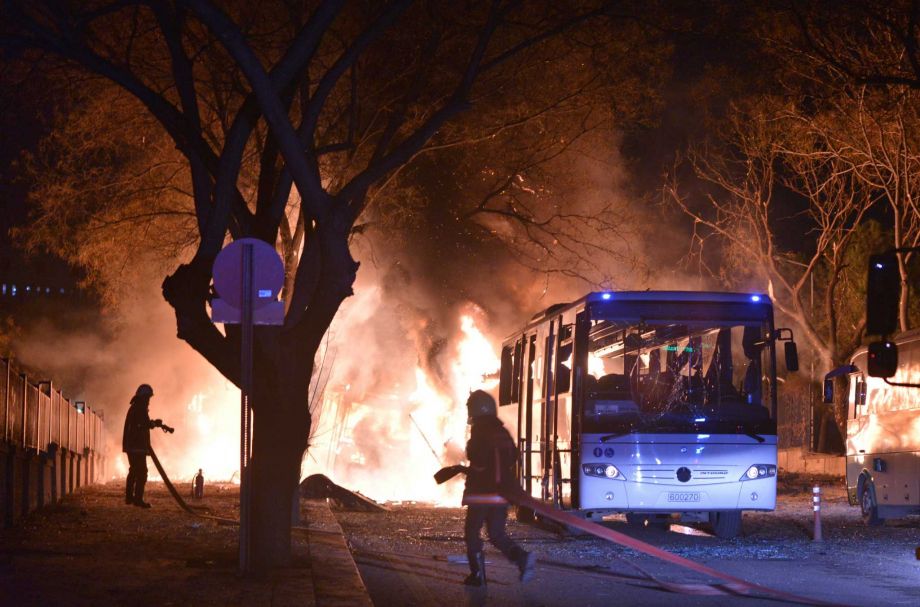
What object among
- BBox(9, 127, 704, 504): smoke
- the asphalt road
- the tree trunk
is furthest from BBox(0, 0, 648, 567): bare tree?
BBox(9, 127, 704, 504): smoke

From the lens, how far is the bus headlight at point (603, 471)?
1560 centimetres

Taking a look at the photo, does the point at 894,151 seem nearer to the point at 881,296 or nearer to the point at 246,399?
the point at 881,296

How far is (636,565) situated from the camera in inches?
507

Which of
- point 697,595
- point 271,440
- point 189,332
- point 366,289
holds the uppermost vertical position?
point 366,289

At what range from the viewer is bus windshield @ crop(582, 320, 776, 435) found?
51.8 ft

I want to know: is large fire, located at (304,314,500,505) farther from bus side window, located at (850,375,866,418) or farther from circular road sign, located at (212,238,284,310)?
circular road sign, located at (212,238,284,310)

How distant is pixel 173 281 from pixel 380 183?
1085cm

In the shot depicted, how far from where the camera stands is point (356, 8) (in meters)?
18.2

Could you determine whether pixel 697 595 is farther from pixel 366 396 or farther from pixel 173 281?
pixel 366 396

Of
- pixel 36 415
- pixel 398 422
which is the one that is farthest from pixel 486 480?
pixel 398 422

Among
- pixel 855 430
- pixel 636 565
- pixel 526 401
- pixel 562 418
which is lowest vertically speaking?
pixel 636 565

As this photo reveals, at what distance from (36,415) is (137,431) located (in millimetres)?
1537

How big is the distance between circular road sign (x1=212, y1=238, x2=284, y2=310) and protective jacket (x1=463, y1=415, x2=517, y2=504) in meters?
2.13

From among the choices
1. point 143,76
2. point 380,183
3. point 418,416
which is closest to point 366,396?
point 418,416
